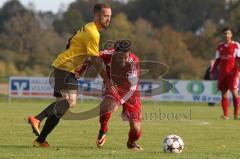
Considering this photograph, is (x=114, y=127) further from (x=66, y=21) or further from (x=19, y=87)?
(x=66, y=21)

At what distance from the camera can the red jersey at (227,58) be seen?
19844 mm

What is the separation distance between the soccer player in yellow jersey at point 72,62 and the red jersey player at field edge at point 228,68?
9.28 metres

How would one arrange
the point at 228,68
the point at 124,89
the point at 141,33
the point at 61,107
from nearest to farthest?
1. the point at 61,107
2. the point at 124,89
3. the point at 228,68
4. the point at 141,33

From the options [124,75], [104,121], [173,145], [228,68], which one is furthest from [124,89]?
[228,68]

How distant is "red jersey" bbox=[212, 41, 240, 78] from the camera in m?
19.8

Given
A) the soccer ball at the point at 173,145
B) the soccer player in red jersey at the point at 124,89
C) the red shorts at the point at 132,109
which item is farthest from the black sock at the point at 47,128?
the soccer ball at the point at 173,145

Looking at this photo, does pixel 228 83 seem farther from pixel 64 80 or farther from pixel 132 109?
pixel 64 80

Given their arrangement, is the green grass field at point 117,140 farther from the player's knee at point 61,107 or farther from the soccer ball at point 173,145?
the player's knee at point 61,107

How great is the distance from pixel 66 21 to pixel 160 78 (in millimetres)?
66425

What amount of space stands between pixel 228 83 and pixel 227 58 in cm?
71

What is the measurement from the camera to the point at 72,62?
36.7 ft

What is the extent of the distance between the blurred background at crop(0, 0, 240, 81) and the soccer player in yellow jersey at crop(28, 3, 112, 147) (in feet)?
79.4

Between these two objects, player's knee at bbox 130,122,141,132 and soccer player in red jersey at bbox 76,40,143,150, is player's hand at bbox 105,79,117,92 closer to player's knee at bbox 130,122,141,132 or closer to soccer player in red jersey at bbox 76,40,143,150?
soccer player in red jersey at bbox 76,40,143,150

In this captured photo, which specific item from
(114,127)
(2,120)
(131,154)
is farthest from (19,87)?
(131,154)
